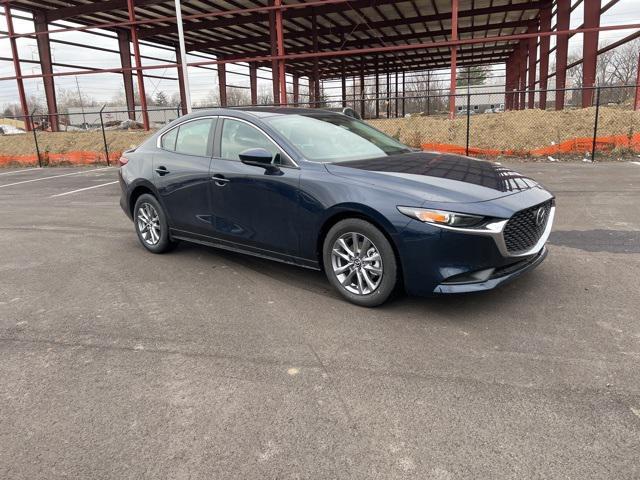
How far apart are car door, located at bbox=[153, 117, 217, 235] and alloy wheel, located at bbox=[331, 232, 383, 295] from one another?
5.37ft

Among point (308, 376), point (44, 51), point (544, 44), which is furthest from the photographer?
point (44, 51)

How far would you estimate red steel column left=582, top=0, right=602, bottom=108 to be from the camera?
16.9 metres

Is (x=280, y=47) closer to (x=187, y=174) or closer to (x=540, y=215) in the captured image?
(x=187, y=174)

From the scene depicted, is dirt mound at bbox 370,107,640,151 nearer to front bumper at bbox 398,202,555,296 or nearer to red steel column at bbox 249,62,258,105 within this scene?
front bumper at bbox 398,202,555,296

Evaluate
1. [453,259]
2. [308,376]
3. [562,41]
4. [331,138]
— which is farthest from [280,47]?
[308,376]

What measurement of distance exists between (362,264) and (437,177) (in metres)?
0.90

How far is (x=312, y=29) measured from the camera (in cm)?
2625

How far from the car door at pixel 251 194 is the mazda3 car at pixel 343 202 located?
1 cm

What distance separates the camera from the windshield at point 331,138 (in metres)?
4.42

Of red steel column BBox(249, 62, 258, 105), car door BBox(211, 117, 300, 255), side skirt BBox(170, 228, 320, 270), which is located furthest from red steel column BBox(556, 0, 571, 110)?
red steel column BBox(249, 62, 258, 105)

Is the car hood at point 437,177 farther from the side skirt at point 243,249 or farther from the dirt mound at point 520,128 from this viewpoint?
the dirt mound at point 520,128

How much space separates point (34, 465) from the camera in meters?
2.31

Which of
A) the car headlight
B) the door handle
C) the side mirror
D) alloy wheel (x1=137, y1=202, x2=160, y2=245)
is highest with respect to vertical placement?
the side mirror

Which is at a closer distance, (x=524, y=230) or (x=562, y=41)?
(x=524, y=230)
